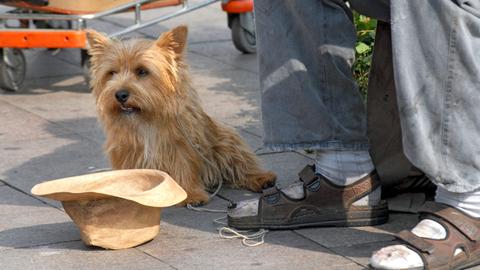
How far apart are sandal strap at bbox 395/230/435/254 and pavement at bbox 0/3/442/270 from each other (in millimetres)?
184

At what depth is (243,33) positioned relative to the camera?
7.80 m

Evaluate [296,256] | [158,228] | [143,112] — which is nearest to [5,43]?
[143,112]

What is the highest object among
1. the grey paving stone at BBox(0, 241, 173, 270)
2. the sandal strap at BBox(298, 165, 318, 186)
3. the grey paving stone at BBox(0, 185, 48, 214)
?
the sandal strap at BBox(298, 165, 318, 186)

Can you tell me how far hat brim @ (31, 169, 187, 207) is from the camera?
4.07m

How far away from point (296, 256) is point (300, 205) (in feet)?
1.15

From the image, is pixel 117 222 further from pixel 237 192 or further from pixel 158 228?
pixel 237 192

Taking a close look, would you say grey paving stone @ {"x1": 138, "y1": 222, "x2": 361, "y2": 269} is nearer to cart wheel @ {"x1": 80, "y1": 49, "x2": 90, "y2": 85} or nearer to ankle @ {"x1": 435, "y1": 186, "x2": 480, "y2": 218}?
ankle @ {"x1": 435, "y1": 186, "x2": 480, "y2": 218}

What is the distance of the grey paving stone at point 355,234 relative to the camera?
14.1 ft

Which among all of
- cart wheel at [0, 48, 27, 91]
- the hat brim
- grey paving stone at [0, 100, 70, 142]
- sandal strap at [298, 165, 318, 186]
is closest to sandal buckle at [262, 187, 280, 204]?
sandal strap at [298, 165, 318, 186]

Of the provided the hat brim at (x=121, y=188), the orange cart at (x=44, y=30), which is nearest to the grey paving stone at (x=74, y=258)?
the hat brim at (x=121, y=188)

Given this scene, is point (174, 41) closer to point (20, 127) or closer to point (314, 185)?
point (314, 185)

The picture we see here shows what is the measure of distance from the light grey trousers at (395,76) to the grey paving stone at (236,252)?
1.29 ft

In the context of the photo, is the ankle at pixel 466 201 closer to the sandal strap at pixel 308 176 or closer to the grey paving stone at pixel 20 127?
the sandal strap at pixel 308 176

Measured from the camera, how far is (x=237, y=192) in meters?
5.11
